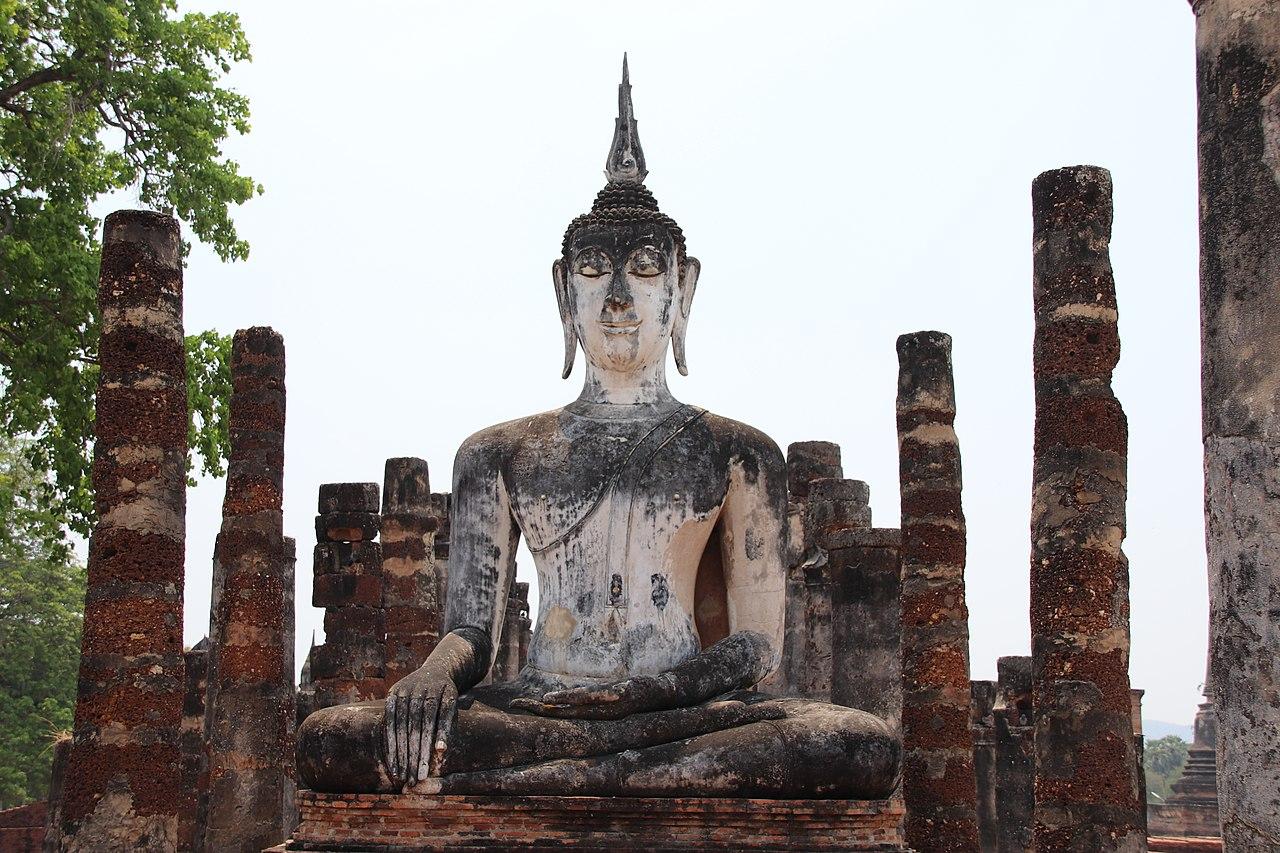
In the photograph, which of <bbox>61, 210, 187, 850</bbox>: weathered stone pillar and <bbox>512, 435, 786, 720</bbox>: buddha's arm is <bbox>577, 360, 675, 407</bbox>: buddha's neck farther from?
<bbox>61, 210, 187, 850</bbox>: weathered stone pillar

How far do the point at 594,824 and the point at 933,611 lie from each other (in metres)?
7.58

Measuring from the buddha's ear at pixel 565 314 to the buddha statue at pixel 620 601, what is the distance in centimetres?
1

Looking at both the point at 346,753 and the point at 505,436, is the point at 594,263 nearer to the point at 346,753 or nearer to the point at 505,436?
the point at 505,436

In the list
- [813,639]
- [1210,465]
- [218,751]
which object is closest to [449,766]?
[1210,465]

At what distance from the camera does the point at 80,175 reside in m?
17.7

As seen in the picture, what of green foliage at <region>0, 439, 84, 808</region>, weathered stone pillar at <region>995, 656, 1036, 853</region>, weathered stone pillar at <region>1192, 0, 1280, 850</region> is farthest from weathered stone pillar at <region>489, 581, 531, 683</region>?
weathered stone pillar at <region>1192, 0, 1280, 850</region>

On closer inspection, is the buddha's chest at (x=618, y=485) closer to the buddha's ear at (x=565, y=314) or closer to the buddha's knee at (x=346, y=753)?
the buddha's ear at (x=565, y=314)

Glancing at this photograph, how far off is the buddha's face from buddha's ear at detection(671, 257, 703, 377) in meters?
0.20

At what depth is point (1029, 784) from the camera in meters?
19.2

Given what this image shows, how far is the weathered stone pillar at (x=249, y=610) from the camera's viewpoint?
14.5 m

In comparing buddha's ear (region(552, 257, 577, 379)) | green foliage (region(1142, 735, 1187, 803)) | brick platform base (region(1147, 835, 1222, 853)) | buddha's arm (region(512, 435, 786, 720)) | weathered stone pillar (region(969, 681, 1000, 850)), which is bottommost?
green foliage (region(1142, 735, 1187, 803))

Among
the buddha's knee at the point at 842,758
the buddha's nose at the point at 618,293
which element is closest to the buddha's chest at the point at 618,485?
the buddha's nose at the point at 618,293

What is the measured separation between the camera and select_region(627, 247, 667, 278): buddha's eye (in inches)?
332

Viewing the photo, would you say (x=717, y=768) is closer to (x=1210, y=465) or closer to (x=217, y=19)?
(x=1210, y=465)
